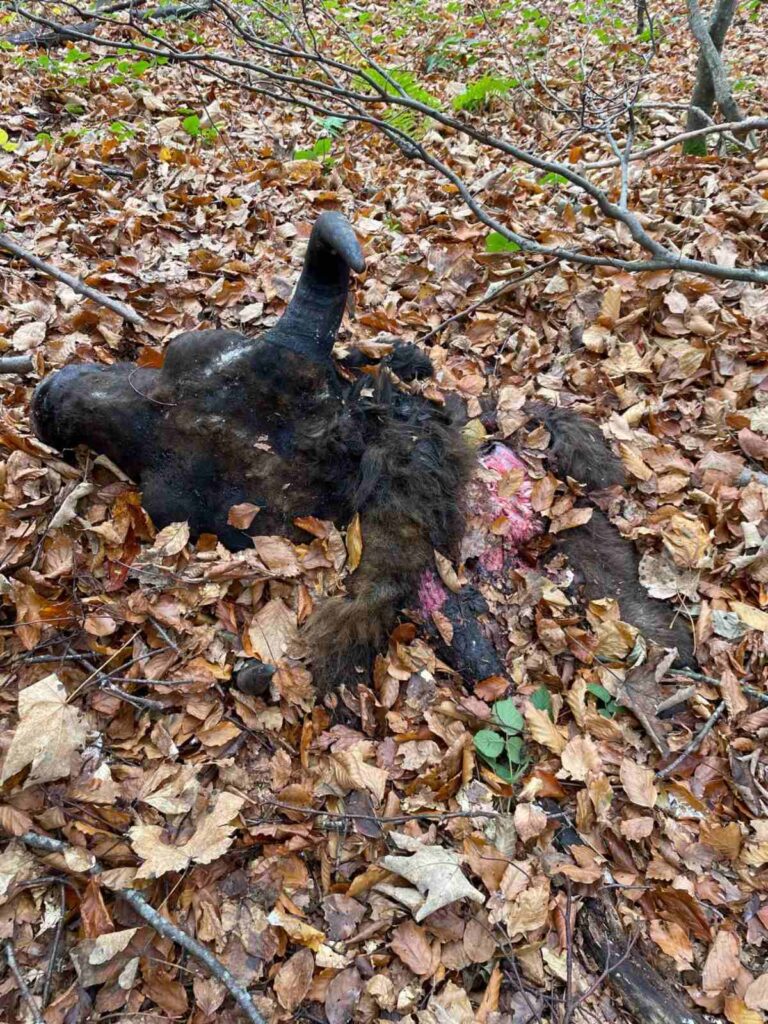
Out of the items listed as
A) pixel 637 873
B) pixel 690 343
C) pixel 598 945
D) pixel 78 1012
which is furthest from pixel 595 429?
pixel 78 1012

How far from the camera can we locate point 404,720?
9.50 feet

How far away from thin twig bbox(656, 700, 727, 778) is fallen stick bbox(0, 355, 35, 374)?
13.2 ft

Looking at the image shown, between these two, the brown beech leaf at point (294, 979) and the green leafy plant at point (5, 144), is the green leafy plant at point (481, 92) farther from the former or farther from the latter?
the brown beech leaf at point (294, 979)

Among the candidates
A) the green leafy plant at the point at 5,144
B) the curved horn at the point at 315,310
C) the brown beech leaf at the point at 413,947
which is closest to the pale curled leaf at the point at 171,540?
the curved horn at the point at 315,310

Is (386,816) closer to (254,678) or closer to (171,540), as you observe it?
(254,678)

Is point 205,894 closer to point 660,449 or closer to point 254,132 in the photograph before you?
point 660,449

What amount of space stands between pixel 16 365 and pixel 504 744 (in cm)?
348

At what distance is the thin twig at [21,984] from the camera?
211cm

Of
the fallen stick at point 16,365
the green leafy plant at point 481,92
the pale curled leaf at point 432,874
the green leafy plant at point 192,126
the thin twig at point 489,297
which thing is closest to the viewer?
the pale curled leaf at point 432,874

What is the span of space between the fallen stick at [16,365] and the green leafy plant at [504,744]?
3.31 m

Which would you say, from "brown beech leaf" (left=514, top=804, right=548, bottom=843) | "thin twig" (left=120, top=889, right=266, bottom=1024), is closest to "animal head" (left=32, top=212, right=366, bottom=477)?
"thin twig" (left=120, top=889, right=266, bottom=1024)

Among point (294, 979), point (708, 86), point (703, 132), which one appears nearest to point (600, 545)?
point (294, 979)

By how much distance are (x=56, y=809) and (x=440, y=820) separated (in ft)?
4.93

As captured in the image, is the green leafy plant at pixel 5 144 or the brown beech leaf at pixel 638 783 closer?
the brown beech leaf at pixel 638 783
